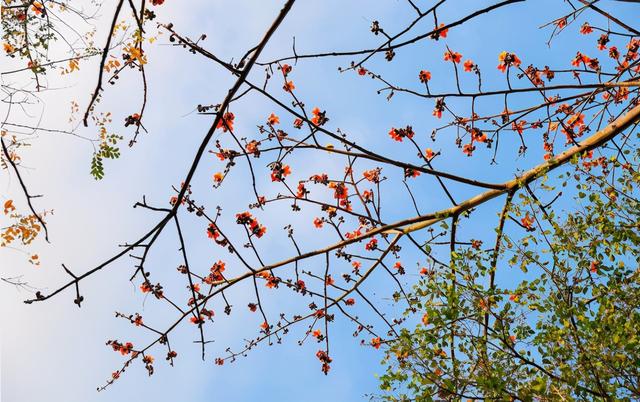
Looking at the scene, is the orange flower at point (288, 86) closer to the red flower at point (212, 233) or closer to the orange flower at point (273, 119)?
the orange flower at point (273, 119)

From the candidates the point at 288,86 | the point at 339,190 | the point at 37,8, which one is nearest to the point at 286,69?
the point at 288,86

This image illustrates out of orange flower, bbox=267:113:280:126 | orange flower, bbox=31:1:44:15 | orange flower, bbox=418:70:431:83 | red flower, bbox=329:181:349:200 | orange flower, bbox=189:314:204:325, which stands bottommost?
orange flower, bbox=189:314:204:325

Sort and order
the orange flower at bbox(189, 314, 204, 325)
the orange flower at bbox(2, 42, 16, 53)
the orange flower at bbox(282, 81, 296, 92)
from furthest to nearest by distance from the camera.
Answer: the orange flower at bbox(2, 42, 16, 53), the orange flower at bbox(282, 81, 296, 92), the orange flower at bbox(189, 314, 204, 325)

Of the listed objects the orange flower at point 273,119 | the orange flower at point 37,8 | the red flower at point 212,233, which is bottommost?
the red flower at point 212,233

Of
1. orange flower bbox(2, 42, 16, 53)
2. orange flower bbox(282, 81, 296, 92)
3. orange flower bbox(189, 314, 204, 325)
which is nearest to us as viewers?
orange flower bbox(189, 314, 204, 325)

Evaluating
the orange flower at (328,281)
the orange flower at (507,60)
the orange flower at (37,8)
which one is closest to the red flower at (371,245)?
the orange flower at (328,281)

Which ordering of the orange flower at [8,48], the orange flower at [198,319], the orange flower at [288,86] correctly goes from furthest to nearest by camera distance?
the orange flower at [8,48] < the orange flower at [288,86] < the orange flower at [198,319]

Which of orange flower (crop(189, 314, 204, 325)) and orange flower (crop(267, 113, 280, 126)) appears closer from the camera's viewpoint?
orange flower (crop(189, 314, 204, 325))

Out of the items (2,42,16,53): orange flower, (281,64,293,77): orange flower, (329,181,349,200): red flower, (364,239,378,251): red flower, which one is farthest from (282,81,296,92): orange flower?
(2,42,16,53): orange flower

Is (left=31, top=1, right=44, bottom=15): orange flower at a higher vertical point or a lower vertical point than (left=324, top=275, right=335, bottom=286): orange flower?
higher

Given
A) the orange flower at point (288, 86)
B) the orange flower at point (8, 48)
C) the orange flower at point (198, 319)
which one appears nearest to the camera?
the orange flower at point (198, 319)

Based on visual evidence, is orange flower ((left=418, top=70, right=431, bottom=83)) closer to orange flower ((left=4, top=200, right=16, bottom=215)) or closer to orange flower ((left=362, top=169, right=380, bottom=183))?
orange flower ((left=362, top=169, right=380, bottom=183))

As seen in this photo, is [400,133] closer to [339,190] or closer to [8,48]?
[339,190]

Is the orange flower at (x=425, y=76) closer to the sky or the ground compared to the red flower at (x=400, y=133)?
closer to the sky
